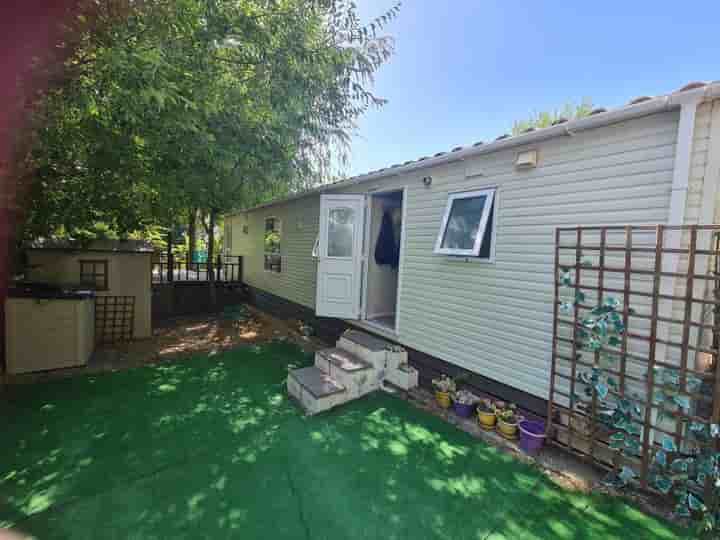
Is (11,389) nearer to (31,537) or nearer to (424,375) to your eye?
(31,537)

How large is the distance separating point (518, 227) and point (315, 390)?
2873 mm

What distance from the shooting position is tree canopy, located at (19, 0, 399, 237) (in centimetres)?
263

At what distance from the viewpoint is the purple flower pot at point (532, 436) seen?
109 inches

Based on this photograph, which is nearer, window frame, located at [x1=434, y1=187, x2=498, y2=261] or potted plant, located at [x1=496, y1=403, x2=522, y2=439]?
potted plant, located at [x1=496, y1=403, x2=522, y2=439]

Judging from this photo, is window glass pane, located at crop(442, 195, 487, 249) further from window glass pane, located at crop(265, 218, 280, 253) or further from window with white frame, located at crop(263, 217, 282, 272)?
window glass pane, located at crop(265, 218, 280, 253)

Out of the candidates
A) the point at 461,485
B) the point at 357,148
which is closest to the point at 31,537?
the point at 461,485

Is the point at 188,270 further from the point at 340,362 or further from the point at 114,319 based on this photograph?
the point at 340,362

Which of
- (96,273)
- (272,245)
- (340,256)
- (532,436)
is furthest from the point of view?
(272,245)

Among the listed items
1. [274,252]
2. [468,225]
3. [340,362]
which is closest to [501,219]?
[468,225]

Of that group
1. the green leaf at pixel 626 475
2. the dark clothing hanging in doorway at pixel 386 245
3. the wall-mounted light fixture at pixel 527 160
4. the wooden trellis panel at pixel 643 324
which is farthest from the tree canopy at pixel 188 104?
the green leaf at pixel 626 475

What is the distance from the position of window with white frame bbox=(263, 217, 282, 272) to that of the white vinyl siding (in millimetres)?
4322

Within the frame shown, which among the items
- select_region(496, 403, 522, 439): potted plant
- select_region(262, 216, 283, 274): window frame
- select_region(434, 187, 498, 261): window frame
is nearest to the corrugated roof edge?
select_region(434, 187, 498, 261): window frame

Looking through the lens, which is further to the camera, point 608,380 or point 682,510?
point 608,380

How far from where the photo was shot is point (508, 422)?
120 inches
